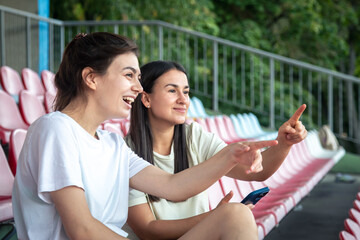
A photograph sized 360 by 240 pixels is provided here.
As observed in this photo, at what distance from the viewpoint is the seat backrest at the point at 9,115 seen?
3715 mm

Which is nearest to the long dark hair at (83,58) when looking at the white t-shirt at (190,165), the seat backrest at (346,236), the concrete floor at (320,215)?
the white t-shirt at (190,165)

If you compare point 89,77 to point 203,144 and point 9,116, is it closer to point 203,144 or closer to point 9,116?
point 203,144

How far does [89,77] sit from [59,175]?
347 millimetres

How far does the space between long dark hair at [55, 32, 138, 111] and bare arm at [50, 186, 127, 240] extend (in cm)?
34

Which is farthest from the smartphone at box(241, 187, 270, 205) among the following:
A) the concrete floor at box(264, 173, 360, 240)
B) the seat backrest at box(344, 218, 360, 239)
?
the concrete floor at box(264, 173, 360, 240)

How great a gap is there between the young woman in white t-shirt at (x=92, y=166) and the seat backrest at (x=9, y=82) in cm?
361

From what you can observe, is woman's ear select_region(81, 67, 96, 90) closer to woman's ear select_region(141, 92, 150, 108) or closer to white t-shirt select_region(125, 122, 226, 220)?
white t-shirt select_region(125, 122, 226, 220)

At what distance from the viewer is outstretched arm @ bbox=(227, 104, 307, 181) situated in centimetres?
193

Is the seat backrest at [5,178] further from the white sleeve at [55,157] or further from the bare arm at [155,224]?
the white sleeve at [55,157]

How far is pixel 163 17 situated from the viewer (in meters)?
10.8

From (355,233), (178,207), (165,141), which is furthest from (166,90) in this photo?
(355,233)

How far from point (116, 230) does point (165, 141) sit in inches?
25.2

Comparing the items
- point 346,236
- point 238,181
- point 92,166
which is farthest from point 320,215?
point 92,166

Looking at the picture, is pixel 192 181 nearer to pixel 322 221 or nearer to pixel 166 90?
pixel 166 90
